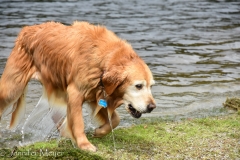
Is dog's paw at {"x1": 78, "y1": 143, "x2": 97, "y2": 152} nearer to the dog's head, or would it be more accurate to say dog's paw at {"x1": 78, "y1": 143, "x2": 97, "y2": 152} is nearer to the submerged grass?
the submerged grass

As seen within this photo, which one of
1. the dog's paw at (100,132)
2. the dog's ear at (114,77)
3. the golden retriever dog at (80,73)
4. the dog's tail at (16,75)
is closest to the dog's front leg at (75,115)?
the golden retriever dog at (80,73)

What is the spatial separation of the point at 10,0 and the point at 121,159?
16392mm

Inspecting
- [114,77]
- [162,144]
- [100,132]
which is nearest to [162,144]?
[162,144]

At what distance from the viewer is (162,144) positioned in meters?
5.48

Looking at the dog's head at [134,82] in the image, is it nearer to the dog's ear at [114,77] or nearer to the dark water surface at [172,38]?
the dog's ear at [114,77]

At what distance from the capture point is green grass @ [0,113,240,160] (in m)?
4.53

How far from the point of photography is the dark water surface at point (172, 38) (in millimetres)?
8430

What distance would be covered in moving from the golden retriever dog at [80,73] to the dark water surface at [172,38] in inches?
40.5

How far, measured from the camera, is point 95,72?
538 cm

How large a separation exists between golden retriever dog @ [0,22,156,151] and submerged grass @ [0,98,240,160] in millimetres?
261

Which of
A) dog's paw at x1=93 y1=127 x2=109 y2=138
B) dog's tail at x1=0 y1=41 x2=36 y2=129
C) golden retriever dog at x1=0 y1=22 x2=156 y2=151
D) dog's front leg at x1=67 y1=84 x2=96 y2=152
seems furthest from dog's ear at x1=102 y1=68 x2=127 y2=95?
dog's tail at x1=0 y1=41 x2=36 y2=129

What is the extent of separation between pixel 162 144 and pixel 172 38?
27.7 feet

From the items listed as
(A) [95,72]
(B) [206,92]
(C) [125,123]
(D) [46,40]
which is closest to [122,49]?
(A) [95,72]

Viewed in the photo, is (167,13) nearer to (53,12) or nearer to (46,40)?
(53,12)
